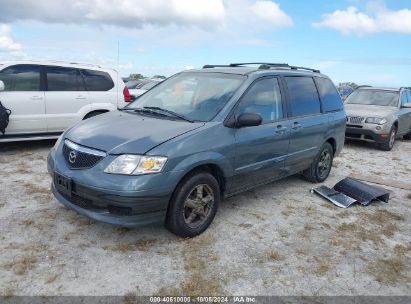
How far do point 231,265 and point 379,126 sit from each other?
25.4 ft

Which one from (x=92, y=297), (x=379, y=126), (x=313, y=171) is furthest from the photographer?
(x=379, y=126)

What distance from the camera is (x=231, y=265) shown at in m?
3.64

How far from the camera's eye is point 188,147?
384 cm

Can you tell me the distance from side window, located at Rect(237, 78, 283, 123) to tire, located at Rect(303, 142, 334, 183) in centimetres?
156

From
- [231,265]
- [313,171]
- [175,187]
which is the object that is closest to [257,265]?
[231,265]

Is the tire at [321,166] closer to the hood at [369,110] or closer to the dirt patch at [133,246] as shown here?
the dirt patch at [133,246]

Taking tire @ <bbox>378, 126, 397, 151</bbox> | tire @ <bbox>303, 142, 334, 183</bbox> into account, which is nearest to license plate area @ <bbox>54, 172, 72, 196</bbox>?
tire @ <bbox>303, 142, 334, 183</bbox>

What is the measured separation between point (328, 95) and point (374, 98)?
562 centimetres

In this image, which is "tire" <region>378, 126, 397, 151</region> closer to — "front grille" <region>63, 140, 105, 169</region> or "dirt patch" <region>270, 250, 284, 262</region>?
"dirt patch" <region>270, 250, 284, 262</region>

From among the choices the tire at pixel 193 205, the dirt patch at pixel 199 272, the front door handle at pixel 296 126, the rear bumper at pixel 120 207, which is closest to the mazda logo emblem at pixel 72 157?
the rear bumper at pixel 120 207

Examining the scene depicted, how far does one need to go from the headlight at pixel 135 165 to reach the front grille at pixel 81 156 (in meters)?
0.18

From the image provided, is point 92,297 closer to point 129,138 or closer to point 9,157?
point 129,138

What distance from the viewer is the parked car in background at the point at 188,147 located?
3.61 metres

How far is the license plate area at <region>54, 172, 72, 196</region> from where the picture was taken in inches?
149
